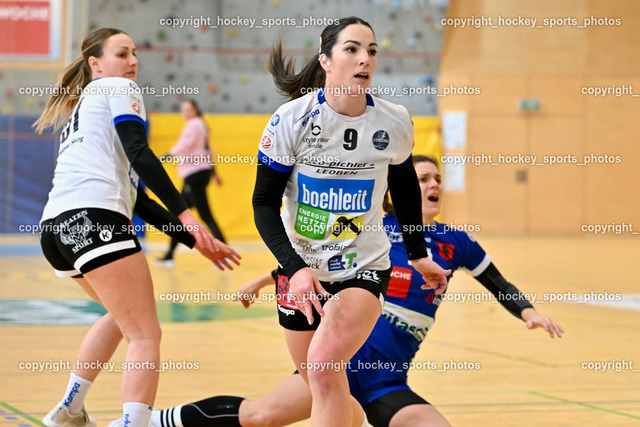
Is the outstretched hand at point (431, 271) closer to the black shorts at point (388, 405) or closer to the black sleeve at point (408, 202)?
the black sleeve at point (408, 202)

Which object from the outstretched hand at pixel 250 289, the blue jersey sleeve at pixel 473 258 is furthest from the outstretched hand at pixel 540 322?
the outstretched hand at pixel 250 289

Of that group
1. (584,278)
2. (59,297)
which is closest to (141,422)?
(59,297)

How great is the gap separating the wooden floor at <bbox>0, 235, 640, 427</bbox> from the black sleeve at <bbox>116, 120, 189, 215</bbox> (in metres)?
1.27

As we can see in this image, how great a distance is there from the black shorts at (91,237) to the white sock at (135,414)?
1.62 ft

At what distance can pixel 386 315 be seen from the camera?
11.7ft

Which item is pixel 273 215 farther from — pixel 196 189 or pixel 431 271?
pixel 196 189

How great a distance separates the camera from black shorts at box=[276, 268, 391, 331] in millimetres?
2854

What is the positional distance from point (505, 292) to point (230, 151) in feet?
44.8

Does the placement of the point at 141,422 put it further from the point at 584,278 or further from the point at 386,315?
the point at 584,278

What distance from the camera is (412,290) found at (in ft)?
11.8

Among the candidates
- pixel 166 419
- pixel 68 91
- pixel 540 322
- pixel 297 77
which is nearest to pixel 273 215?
pixel 297 77

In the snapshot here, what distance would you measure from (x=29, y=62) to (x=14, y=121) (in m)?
1.18

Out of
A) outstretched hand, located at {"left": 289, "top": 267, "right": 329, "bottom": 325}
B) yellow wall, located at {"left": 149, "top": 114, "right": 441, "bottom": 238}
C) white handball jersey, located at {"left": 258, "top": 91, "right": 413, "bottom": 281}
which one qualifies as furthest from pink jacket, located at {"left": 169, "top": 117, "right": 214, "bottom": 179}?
outstretched hand, located at {"left": 289, "top": 267, "right": 329, "bottom": 325}

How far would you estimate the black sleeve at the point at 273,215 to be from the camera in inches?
106
